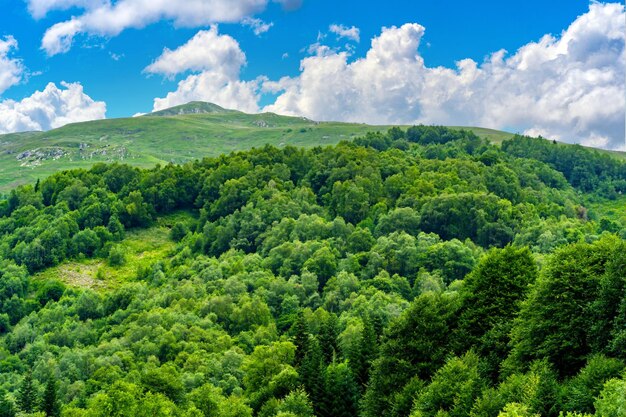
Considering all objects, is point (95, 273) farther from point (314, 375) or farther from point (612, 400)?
point (612, 400)

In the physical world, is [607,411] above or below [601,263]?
below

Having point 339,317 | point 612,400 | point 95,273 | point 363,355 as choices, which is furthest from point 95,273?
point 612,400

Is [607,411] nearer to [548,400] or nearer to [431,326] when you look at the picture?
[548,400]

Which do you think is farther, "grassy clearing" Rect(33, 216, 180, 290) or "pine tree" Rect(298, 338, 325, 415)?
"grassy clearing" Rect(33, 216, 180, 290)

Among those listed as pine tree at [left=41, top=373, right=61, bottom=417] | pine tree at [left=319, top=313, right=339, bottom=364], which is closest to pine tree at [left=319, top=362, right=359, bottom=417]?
pine tree at [left=319, top=313, right=339, bottom=364]

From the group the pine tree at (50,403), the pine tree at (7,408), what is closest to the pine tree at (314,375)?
the pine tree at (50,403)

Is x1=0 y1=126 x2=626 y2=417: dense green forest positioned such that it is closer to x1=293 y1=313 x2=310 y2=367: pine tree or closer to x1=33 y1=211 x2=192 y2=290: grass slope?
x1=293 y1=313 x2=310 y2=367: pine tree

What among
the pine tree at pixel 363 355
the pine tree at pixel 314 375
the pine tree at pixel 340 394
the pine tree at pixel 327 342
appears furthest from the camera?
the pine tree at pixel 327 342

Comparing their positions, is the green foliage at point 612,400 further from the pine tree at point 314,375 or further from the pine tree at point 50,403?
the pine tree at point 50,403

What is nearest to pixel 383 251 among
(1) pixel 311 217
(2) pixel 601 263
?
(1) pixel 311 217
